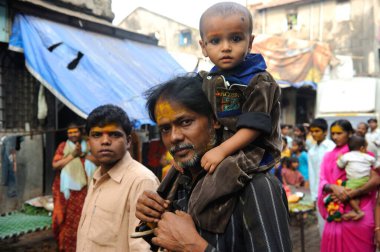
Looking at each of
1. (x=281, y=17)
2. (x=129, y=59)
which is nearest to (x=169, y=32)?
(x=281, y=17)

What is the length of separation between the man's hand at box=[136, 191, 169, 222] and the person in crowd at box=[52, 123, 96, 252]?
10.9 feet

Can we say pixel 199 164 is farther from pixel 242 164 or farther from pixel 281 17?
pixel 281 17

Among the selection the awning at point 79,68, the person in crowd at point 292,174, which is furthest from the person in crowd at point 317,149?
the person in crowd at point 292,174

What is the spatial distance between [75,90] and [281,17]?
2159 centimetres

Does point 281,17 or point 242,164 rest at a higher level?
point 281,17

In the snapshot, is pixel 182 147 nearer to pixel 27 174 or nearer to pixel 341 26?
pixel 27 174

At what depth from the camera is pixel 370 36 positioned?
70.5ft

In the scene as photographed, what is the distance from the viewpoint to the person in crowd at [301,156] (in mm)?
9055

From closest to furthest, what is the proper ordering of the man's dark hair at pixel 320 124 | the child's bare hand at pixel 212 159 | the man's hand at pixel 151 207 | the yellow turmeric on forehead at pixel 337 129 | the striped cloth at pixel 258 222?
the striped cloth at pixel 258 222
the child's bare hand at pixel 212 159
the man's hand at pixel 151 207
the yellow turmeric on forehead at pixel 337 129
the man's dark hair at pixel 320 124

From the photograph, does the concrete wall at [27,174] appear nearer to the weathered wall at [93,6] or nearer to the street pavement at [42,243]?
the street pavement at [42,243]

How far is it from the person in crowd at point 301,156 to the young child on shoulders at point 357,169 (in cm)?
510

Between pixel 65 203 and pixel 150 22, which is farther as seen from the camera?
pixel 150 22

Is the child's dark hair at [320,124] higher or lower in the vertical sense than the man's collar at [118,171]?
higher

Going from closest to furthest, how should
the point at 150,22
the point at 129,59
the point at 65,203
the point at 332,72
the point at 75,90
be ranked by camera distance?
the point at 65,203 < the point at 75,90 < the point at 129,59 < the point at 332,72 < the point at 150,22
